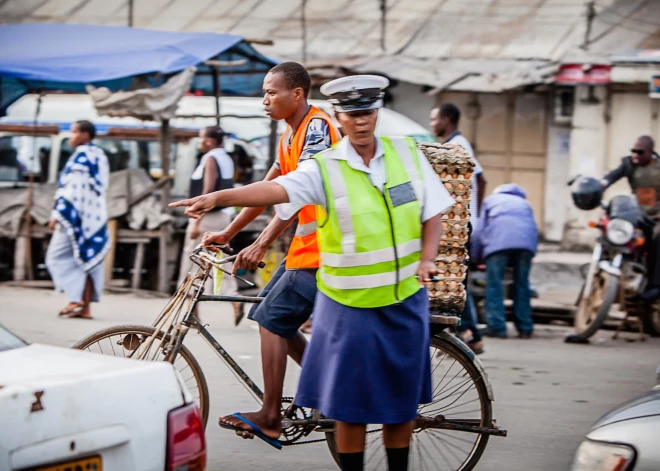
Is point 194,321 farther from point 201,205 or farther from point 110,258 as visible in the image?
point 110,258

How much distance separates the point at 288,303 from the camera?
14.9 ft

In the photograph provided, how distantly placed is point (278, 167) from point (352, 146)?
1009 mm

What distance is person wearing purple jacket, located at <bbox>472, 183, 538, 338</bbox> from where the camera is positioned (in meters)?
9.02

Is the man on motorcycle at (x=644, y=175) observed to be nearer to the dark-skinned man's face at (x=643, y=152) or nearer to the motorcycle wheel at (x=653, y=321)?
the dark-skinned man's face at (x=643, y=152)

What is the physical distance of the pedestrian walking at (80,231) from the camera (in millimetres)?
9828

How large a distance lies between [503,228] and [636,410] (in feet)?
18.3

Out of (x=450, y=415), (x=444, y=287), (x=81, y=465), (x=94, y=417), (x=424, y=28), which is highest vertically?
(x=424, y=28)

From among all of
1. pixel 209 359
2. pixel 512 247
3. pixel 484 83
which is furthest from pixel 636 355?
pixel 484 83

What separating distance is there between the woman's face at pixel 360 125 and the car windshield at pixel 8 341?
4.32 feet

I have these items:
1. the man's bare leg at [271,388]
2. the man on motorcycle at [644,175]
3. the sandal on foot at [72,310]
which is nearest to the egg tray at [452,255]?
the man's bare leg at [271,388]

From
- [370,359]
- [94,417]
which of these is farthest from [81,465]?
[370,359]

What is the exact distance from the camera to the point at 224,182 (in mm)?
9648

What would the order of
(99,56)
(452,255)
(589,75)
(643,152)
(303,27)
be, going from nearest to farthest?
(452,255), (643,152), (99,56), (589,75), (303,27)

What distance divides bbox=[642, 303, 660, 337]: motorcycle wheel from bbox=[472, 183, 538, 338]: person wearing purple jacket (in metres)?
1.14
